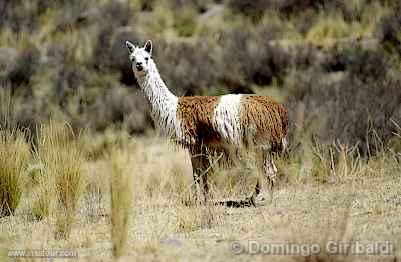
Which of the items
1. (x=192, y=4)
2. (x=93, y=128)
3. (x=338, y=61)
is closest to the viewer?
(x=93, y=128)

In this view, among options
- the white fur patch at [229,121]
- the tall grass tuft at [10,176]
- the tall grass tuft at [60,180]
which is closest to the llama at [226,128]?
the white fur patch at [229,121]

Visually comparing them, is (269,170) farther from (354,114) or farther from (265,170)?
(354,114)

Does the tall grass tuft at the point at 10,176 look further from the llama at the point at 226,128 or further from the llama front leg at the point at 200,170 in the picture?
the llama front leg at the point at 200,170

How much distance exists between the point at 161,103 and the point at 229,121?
0.92m

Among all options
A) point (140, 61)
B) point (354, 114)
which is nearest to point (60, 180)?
point (140, 61)

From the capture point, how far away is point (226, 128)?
8.87m

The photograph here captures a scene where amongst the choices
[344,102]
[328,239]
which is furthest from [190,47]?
[328,239]

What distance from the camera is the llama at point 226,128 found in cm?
885

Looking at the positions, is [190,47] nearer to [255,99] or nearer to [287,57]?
[287,57]

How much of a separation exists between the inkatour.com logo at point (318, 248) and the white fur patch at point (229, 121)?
2.36 meters

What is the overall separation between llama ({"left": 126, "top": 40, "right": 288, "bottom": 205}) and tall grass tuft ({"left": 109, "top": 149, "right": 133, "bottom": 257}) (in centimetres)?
211

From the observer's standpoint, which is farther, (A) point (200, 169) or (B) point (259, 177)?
(A) point (200, 169)

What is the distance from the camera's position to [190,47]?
862 inches

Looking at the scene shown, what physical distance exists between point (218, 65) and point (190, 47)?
1736mm
